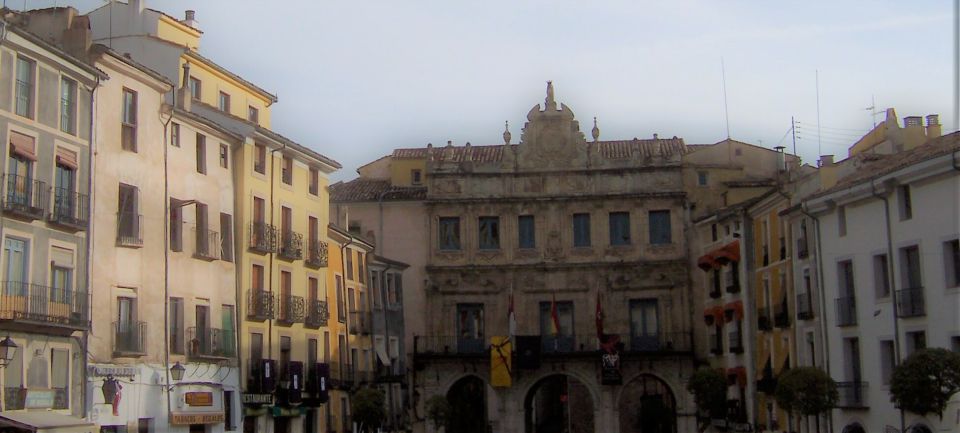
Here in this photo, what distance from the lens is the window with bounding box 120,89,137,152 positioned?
32.9m

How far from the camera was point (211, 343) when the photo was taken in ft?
120

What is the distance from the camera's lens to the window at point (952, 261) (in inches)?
1331

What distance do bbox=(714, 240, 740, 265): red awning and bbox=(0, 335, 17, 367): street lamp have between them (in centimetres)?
3415

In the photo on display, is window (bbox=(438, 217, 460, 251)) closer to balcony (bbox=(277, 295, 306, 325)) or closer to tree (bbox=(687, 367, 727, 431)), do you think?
tree (bbox=(687, 367, 727, 431))

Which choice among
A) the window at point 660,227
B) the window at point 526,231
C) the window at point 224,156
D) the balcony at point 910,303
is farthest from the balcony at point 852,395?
the window at point 526,231

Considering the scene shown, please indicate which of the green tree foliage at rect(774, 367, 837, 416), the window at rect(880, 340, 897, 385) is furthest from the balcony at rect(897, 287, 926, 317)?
the green tree foliage at rect(774, 367, 837, 416)

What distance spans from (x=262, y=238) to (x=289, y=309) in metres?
3.08

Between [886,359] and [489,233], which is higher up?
[489,233]

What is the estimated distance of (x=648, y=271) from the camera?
2440 inches

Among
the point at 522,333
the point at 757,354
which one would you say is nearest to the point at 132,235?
the point at 757,354

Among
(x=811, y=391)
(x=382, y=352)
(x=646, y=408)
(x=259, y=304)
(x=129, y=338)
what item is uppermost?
(x=259, y=304)

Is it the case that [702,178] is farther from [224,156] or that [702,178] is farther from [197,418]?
[197,418]

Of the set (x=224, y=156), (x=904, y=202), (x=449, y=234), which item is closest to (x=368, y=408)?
(x=224, y=156)

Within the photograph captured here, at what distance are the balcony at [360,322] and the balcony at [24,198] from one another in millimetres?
23351
